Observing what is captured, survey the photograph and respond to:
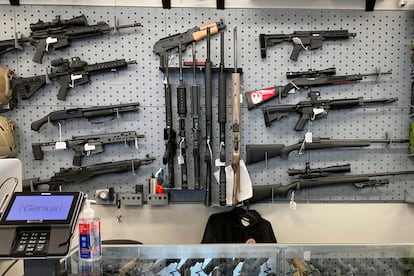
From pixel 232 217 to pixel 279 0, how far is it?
1.71 meters

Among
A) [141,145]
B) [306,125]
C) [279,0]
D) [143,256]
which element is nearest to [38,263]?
[143,256]

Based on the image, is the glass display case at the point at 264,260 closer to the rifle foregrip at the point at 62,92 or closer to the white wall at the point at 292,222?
the white wall at the point at 292,222

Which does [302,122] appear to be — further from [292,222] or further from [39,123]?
[39,123]

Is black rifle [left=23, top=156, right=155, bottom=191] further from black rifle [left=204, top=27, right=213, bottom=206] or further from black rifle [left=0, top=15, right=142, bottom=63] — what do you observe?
black rifle [left=0, top=15, right=142, bottom=63]

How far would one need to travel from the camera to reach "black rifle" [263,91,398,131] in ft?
8.79

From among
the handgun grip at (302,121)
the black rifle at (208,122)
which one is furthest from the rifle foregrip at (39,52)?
the handgun grip at (302,121)

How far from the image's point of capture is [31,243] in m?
0.97

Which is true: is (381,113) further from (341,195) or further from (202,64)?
(202,64)

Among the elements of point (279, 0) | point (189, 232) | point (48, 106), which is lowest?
point (189, 232)

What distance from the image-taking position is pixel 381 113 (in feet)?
9.00

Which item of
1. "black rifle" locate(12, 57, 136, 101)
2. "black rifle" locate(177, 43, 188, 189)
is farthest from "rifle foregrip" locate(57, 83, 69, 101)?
"black rifle" locate(177, 43, 188, 189)

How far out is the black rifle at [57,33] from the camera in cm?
268

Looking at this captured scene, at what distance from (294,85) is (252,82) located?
0.32 meters

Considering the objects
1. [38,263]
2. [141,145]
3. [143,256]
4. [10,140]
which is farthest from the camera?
[141,145]
